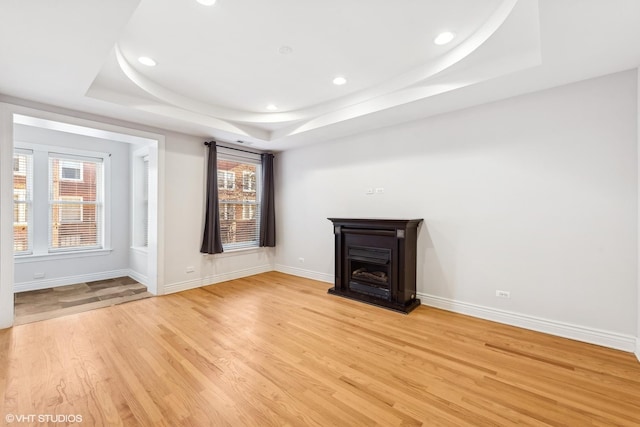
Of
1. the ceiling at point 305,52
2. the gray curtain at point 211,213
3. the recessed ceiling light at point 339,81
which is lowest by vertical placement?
the gray curtain at point 211,213

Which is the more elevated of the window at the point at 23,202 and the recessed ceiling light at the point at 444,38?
the recessed ceiling light at the point at 444,38

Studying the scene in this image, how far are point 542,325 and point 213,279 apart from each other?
4.61 metres

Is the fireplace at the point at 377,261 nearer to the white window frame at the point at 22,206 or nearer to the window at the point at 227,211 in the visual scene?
the window at the point at 227,211

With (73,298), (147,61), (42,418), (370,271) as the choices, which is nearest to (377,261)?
(370,271)

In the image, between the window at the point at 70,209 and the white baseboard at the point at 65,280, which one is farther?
the window at the point at 70,209

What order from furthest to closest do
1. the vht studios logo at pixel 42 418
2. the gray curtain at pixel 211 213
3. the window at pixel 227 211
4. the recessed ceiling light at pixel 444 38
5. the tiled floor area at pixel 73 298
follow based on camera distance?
the window at pixel 227 211 → the gray curtain at pixel 211 213 → the tiled floor area at pixel 73 298 → the recessed ceiling light at pixel 444 38 → the vht studios logo at pixel 42 418

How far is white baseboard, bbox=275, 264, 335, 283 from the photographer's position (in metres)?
4.92

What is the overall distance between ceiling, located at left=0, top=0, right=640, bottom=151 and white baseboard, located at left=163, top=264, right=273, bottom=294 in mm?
2457

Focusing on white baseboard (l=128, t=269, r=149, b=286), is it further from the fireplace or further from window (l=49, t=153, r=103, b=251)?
the fireplace

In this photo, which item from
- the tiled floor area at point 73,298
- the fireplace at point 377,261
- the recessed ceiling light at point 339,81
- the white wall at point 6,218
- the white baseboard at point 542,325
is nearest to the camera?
the white baseboard at point 542,325

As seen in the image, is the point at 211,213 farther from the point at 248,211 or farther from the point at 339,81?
the point at 339,81

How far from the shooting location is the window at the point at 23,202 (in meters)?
4.39

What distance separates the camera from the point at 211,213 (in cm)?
471

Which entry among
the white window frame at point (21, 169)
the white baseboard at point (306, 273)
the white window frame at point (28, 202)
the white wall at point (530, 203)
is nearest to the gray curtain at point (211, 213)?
the white baseboard at point (306, 273)
